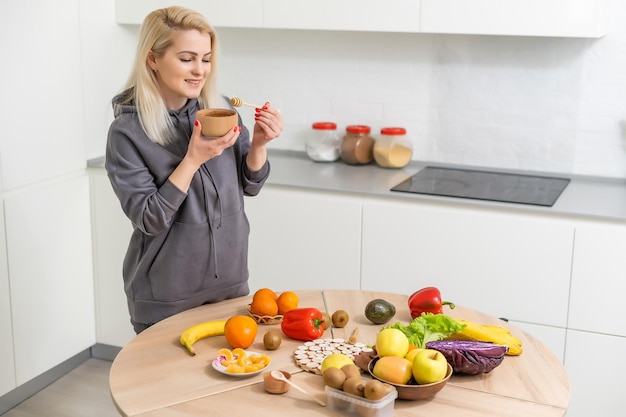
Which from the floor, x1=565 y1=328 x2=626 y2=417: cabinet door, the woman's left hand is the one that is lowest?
the floor

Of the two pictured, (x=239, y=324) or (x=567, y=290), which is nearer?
(x=239, y=324)

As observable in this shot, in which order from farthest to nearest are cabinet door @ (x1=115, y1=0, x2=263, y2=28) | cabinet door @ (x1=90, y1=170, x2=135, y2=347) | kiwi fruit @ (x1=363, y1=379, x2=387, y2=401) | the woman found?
cabinet door @ (x1=90, y1=170, x2=135, y2=347), cabinet door @ (x1=115, y1=0, x2=263, y2=28), the woman, kiwi fruit @ (x1=363, y1=379, x2=387, y2=401)

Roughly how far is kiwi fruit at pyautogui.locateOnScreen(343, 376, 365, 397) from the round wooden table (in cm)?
7

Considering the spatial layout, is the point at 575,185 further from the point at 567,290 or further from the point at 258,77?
the point at 258,77

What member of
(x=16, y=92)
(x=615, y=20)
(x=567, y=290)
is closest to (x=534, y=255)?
(x=567, y=290)

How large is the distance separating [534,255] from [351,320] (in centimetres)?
110

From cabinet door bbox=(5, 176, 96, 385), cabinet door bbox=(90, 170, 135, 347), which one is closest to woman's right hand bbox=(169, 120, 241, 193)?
cabinet door bbox=(5, 176, 96, 385)

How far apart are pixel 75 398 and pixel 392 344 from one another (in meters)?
2.09

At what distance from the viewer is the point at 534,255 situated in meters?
3.04

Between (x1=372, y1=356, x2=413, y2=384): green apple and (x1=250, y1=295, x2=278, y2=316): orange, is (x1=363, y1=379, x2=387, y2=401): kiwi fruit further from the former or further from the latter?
(x1=250, y1=295, x2=278, y2=316): orange

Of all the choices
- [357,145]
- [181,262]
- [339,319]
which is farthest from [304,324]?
[357,145]

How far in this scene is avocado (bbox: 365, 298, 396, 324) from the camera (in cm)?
213

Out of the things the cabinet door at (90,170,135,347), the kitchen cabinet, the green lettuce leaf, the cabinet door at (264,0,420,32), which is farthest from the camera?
the cabinet door at (90,170,135,347)

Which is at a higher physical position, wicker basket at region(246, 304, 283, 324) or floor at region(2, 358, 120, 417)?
wicker basket at region(246, 304, 283, 324)
